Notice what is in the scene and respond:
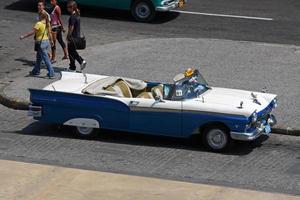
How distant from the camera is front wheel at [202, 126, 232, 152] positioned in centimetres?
1405

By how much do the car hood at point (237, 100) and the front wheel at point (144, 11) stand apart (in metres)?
8.73

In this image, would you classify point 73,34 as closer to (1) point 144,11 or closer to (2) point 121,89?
(2) point 121,89

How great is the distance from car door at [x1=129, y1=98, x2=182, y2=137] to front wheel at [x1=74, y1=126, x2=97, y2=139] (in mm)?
803

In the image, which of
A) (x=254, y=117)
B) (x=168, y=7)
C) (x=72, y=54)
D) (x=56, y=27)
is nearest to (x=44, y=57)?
(x=72, y=54)

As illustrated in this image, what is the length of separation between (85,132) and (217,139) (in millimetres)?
2467

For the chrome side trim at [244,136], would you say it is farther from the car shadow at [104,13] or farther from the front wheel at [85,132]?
the car shadow at [104,13]

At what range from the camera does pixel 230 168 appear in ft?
44.1

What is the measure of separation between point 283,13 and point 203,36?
3601 mm

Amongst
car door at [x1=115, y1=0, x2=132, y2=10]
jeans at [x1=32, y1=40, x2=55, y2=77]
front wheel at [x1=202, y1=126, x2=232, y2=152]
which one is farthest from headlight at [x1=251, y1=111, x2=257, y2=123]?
car door at [x1=115, y1=0, x2=132, y2=10]

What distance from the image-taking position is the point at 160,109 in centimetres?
1426

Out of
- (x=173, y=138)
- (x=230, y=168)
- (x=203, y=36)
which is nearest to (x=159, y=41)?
(x=203, y=36)

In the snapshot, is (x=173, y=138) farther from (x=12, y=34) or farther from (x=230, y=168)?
(x=12, y=34)

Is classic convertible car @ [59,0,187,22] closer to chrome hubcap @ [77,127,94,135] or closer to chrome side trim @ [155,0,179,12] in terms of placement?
chrome side trim @ [155,0,179,12]

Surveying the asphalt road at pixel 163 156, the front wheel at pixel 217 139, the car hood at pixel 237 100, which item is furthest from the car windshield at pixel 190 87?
the asphalt road at pixel 163 156
